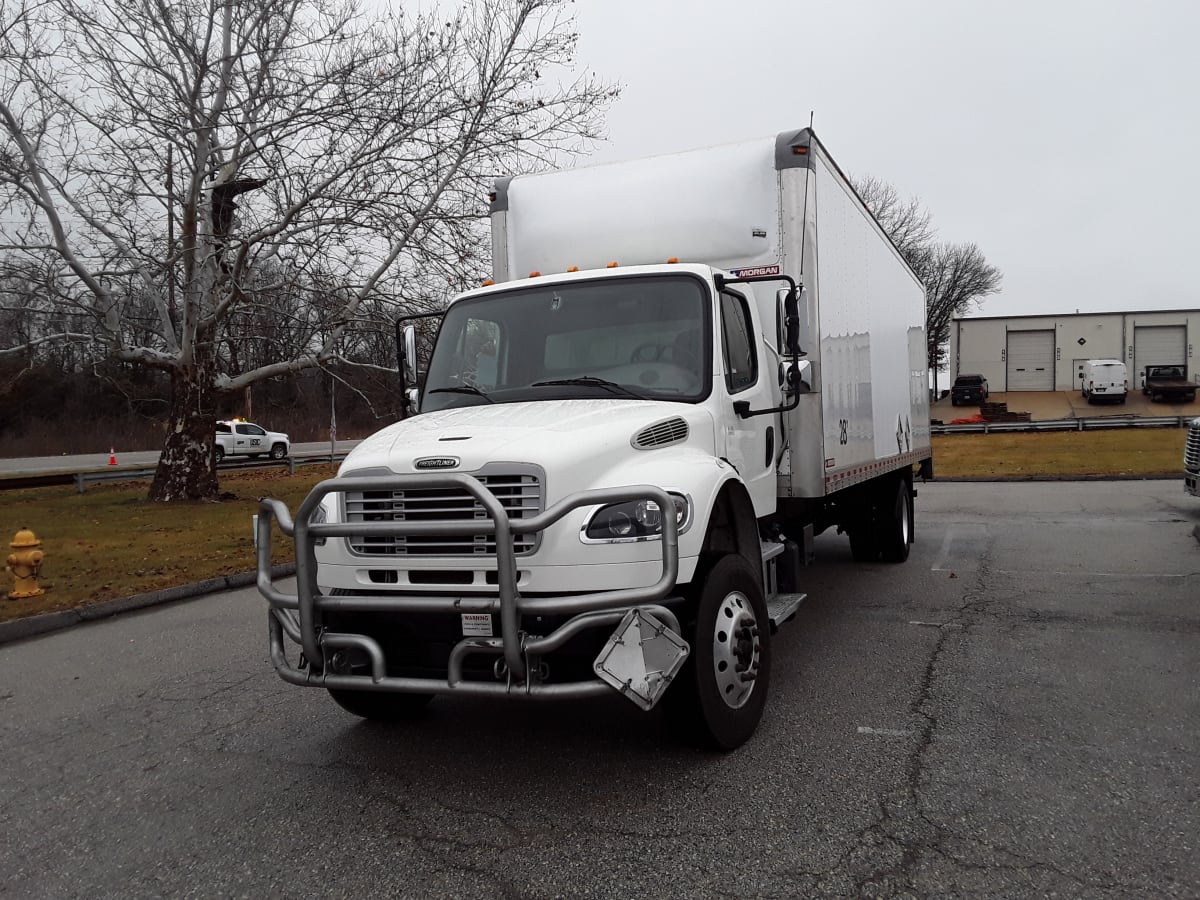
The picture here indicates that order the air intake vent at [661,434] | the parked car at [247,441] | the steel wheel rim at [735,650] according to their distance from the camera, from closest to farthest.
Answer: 1. the steel wheel rim at [735,650]
2. the air intake vent at [661,434]
3. the parked car at [247,441]

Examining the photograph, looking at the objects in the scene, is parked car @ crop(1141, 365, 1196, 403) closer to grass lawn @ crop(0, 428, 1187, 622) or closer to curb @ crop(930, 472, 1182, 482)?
grass lawn @ crop(0, 428, 1187, 622)

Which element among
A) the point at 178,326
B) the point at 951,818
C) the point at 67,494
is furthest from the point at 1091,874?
the point at 67,494

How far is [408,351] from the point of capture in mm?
6062

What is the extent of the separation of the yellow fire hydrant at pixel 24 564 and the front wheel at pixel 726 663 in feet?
24.3

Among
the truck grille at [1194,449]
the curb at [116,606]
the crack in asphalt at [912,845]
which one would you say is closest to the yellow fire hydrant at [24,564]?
the curb at [116,606]

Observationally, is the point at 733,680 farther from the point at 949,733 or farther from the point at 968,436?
the point at 968,436

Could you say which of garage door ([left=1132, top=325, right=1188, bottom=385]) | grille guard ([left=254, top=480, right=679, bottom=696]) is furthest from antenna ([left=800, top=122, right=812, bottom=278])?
garage door ([left=1132, top=325, right=1188, bottom=385])

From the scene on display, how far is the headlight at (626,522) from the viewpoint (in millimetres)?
3980

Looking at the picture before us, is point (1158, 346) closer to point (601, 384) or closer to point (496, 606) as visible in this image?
point (601, 384)

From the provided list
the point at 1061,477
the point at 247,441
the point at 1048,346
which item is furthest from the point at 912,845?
the point at 1048,346

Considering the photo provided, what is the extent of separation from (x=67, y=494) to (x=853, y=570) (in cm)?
1772

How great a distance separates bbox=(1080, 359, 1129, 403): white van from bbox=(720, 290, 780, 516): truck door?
45.1 meters

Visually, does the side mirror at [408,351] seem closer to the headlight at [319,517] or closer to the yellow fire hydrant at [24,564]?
the headlight at [319,517]

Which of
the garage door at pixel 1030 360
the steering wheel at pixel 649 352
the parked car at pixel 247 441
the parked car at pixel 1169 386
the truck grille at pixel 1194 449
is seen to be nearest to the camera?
the steering wheel at pixel 649 352
